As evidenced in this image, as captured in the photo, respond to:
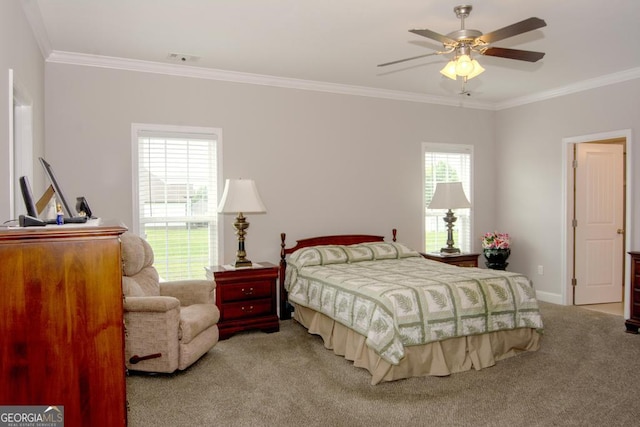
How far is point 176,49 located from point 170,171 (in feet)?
3.92

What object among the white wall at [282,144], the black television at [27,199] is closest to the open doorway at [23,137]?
the white wall at [282,144]

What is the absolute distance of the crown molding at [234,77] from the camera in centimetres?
415

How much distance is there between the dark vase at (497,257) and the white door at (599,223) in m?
0.82

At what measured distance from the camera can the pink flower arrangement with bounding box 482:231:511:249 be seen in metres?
5.72

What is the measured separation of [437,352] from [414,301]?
18.0 inches

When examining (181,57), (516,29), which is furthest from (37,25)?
(516,29)

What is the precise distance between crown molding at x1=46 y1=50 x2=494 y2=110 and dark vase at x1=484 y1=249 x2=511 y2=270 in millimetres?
2066

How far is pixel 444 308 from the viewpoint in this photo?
3.25 meters

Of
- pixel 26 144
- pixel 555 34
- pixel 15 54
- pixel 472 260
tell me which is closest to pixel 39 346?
pixel 15 54

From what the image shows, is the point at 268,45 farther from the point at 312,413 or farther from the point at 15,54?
the point at 312,413

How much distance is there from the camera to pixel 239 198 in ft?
14.2

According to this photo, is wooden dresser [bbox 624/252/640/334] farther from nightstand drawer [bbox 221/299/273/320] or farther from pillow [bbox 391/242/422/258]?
nightstand drawer [bbox 221/299/273/320]

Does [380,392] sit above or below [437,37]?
below

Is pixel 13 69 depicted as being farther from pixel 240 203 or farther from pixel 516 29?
pixel 516 29
